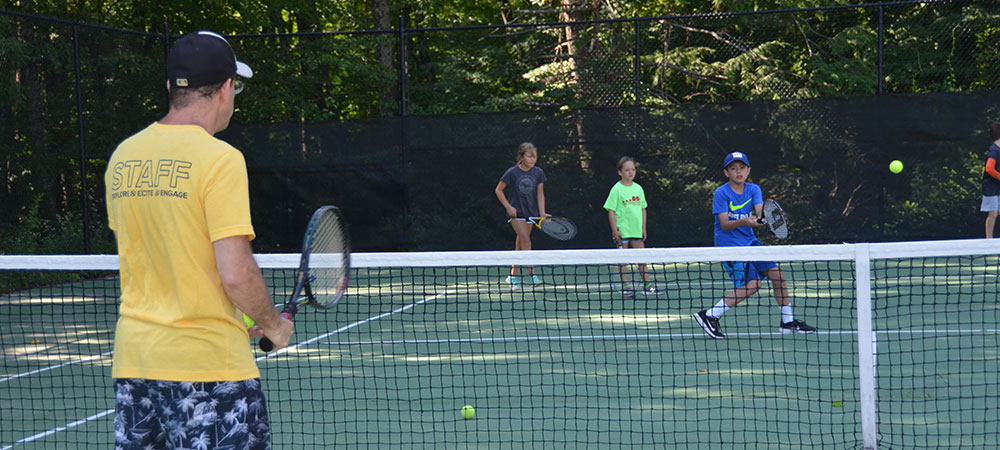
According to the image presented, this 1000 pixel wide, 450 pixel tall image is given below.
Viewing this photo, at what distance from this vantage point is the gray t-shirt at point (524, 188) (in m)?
9.55

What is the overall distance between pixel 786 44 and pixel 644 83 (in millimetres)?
2787

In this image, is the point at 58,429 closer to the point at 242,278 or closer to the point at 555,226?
the point at 242,278

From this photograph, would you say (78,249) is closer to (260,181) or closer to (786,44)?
(260,181)

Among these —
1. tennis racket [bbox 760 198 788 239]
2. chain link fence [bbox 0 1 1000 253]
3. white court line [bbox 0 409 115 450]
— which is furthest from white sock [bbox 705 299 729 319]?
chain link fence [bbox 0 1 1000 253]

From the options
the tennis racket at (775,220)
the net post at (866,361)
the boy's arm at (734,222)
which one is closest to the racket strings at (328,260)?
the net post at (866,361)

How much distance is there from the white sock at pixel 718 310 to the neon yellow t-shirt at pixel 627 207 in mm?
2629

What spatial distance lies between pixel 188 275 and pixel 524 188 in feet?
24.6

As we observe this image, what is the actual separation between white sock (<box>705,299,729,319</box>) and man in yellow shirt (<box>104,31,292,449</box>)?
4.43 meters

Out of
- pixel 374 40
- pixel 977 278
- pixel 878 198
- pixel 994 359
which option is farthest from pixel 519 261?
pixel 374 40

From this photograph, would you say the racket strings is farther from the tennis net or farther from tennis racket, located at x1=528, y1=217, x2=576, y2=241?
tennis racket, located at x1=528, y1=217, x2=576, y2=241

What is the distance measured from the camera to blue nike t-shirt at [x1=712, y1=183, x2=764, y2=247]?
248 inches

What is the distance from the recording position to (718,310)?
20.8 feet

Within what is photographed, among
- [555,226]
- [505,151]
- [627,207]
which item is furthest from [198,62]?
[505,151]

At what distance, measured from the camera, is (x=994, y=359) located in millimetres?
5379
